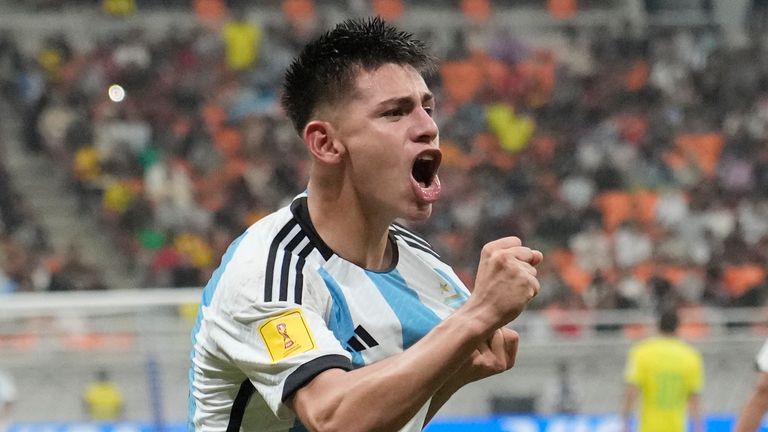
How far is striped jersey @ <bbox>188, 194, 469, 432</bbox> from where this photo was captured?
3006mm

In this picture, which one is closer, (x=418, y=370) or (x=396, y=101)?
(x=418, y=370)

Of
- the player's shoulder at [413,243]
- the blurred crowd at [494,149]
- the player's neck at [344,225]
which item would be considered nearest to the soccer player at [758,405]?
the player's shoulder at [413,243]

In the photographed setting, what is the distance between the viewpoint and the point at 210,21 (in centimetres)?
1808

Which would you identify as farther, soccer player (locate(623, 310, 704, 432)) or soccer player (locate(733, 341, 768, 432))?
soccer player (locate(623, 310, 704, 432))

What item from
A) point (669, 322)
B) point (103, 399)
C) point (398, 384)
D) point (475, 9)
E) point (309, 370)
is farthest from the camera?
point (475, 9)

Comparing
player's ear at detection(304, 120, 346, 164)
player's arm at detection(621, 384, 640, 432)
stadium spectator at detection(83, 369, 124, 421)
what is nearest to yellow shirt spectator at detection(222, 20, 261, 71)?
stadium spectator at detection(83, 369, 124, 421)

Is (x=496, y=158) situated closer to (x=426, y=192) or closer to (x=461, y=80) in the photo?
(x=461, y=80)

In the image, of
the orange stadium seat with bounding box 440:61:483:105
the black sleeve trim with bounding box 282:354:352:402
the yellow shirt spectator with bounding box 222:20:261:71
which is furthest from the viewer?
the yellow shirt spectator with bounding box 222:20:261:71

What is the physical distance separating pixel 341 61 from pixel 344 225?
1.31 feet

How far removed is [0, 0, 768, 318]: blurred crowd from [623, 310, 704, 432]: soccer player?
3.98 metres

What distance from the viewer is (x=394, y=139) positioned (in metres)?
3.24

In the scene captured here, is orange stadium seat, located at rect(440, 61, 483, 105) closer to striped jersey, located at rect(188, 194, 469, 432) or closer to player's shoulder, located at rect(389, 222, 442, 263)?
player's shoulder, located at rect(389, 222, 442, 263)

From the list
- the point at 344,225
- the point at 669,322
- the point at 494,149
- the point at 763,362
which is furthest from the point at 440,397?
the point at 494,149

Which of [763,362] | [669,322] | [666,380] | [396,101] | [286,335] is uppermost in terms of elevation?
[396,101]
